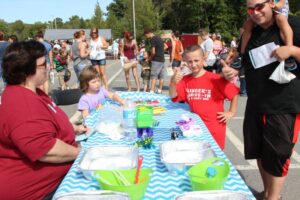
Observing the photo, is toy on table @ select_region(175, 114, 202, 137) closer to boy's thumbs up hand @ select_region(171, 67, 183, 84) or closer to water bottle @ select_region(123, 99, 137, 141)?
water bottle @ select_region(123, 99, 137, 141)

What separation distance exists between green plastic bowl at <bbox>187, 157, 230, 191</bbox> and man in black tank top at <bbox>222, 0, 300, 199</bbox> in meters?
0.95

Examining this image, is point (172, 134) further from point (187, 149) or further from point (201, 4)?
point (201, 4)

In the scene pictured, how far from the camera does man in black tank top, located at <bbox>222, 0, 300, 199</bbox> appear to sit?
8.13ft

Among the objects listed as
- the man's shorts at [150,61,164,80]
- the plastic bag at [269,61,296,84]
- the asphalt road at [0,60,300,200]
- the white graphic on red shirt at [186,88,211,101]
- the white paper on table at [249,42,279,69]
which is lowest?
the asphalt road at [0,60,300,200]

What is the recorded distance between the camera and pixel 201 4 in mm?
49094

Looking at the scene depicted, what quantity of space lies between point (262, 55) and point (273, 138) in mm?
644

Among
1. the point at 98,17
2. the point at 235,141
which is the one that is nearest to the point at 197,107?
the point at 235,141

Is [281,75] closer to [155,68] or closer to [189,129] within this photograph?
[189,129]

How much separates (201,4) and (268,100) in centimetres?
4881

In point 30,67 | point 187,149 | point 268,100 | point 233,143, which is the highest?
point 30,67

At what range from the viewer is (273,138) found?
268 centimetres

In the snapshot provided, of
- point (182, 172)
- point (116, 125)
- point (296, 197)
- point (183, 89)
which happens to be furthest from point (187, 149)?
point (296, 197)

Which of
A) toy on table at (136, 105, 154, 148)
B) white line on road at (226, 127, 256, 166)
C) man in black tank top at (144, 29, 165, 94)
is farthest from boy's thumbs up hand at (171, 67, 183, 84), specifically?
man in black tank top at (144, 29, 165, 94)

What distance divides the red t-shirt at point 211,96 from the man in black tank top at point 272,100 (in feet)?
1.14
